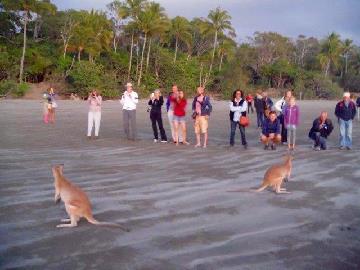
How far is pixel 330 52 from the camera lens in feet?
237

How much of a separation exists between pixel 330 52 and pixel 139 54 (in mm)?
33362

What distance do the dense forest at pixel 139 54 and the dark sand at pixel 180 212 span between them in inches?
1144

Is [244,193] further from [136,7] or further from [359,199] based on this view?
[136,7]

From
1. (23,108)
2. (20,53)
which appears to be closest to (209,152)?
(23,108)

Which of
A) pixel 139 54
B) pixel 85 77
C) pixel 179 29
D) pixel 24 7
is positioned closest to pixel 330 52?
pixel 179 29

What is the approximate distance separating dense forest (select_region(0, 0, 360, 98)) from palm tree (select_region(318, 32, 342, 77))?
143 millimetres

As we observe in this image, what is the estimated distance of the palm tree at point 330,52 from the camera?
71806mm

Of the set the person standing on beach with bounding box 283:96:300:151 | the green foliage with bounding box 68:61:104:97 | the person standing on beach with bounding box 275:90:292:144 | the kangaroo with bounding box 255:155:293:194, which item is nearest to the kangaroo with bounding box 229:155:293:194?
the kangaroo with bounding box 255:155:293:194

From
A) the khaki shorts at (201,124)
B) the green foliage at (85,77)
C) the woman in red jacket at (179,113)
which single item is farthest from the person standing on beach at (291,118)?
the green foliage at (85,77)

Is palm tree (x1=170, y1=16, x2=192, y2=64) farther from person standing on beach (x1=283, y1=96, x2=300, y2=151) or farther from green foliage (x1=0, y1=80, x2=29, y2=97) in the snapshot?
person standing on beach (x1=283, y1=96, x2=300, y2=151)

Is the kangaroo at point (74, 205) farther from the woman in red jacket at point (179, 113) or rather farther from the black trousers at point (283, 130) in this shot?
the black trousers at point (283, 130)

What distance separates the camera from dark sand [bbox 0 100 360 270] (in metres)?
4.69

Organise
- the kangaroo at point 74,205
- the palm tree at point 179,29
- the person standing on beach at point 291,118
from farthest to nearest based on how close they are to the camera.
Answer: the palm tree at point 179,29
the person standing on beach at point 291,118
the kangaroo at point 74,205

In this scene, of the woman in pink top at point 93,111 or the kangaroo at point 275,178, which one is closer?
the kangaroo at point 275,178
